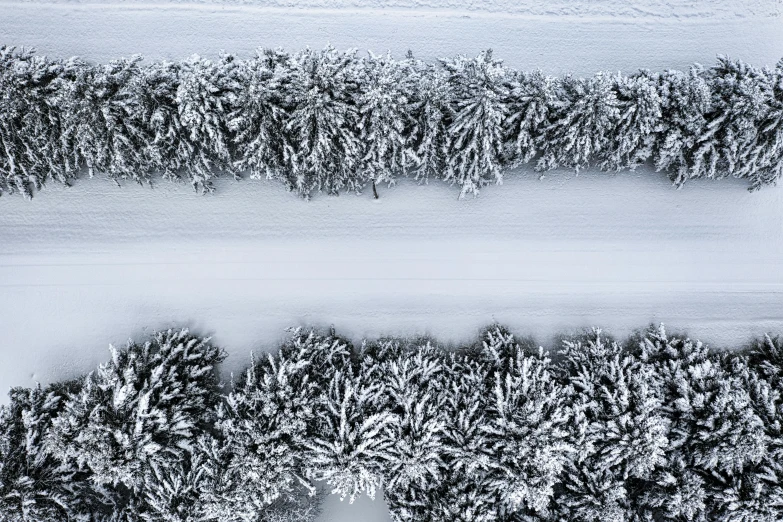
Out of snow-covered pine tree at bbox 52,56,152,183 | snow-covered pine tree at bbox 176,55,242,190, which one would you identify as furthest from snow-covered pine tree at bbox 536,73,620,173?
snow-covered pine tree at bbox 52,56,152,183

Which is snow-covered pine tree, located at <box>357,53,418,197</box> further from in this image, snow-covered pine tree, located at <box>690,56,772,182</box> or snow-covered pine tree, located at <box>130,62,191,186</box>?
snow-covered pine tree, located at <box>690,56,772,182</box>

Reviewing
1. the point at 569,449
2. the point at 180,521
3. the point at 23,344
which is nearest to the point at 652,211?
the point at 569,449

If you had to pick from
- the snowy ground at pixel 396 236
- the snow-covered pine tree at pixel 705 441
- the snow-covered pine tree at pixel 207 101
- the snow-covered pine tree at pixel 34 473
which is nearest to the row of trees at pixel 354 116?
the snow-covered pine tree at pixel 207 101

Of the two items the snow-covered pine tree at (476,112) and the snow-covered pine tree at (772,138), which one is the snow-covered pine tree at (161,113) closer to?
the snow-covered pine tree at (476,112)

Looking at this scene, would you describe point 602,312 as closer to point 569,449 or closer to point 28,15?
point 569,449

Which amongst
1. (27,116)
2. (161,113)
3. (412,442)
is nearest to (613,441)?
(412,442)

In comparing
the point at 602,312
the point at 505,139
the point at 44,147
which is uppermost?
the point at 505,139
